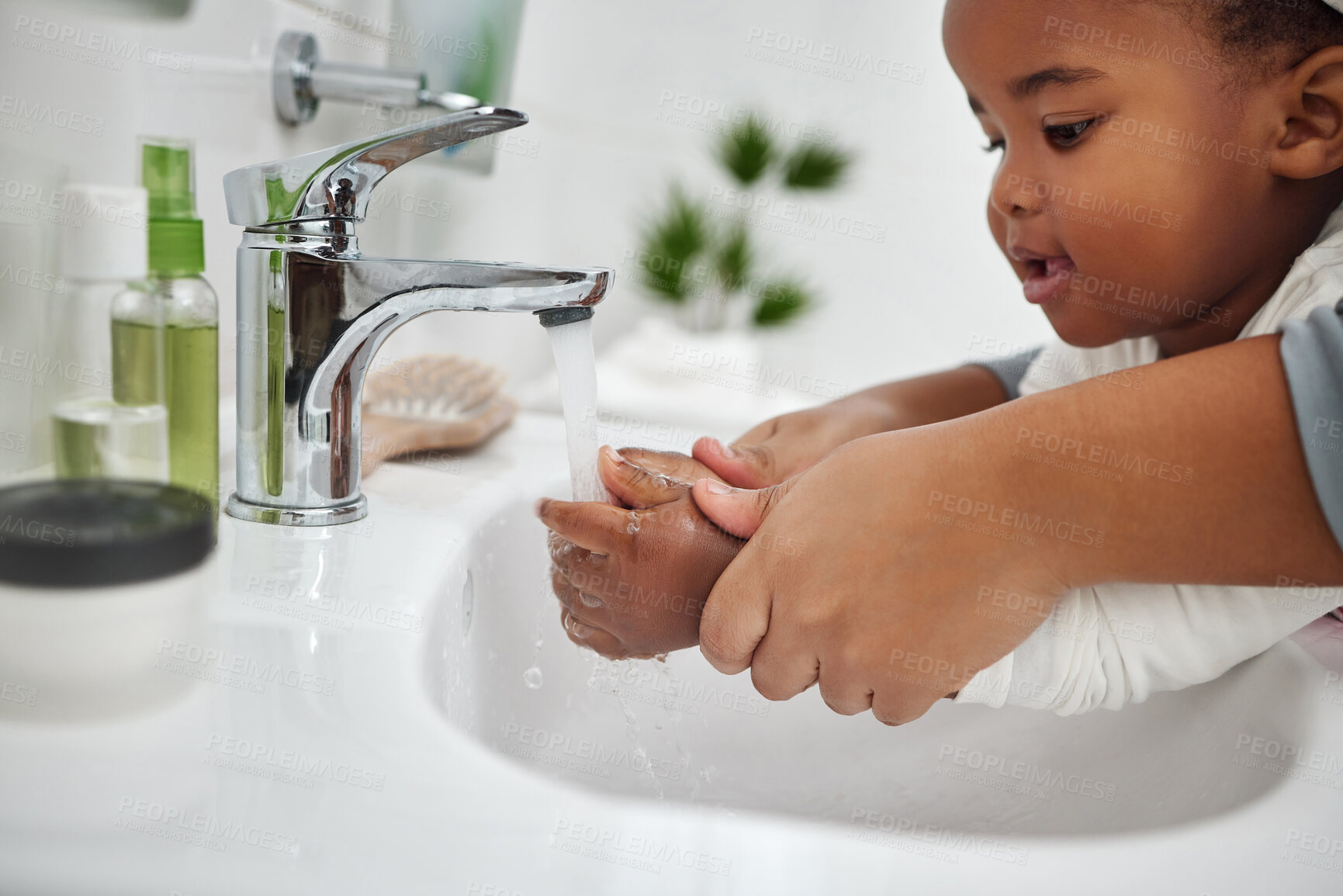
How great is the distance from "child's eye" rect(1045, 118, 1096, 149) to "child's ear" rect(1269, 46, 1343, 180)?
0.31 ft

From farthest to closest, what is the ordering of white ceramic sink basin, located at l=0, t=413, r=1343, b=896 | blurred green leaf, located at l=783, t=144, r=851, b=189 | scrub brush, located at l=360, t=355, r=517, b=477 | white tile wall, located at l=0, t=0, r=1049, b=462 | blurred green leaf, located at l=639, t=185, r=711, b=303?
blurred green leaf, located at l=783, t=144, r=851, b=189, blurred green leaf, located at l=639, t=185, r=711, b=303, white tile wall, located at l=0, t=0, r=1049, b=462, scrub brush, located at l=360, t=355, r=517, b=477, white ceramic sink basin, located at l=0, t=413, r=1343, b=896

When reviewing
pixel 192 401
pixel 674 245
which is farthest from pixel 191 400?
pixel 674 245

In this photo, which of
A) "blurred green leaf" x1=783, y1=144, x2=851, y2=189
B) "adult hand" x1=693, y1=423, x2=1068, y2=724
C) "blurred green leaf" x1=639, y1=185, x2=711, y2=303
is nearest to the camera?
"adult hand" x1=693, y1=423, x2=1068, y2=724

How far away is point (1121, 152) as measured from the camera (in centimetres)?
49

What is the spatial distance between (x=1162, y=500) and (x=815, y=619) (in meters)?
0.14

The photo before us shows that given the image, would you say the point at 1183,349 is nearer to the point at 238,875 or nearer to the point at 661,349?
the point at 238,875

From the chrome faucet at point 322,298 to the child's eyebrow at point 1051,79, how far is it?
26cm

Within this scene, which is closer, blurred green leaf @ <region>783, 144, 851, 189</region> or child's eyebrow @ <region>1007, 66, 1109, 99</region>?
child's eyebrow @ <region>1007, 66, 1109, 99</region>

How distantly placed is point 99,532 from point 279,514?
192 millimetres

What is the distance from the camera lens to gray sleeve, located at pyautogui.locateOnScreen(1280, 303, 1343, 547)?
0.33 meters

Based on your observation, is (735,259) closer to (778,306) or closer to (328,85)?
(778,306)

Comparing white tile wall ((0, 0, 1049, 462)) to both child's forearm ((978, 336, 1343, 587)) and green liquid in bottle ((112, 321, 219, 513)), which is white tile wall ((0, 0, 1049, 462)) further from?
child's forearm ((978, 336, 1343, 587))

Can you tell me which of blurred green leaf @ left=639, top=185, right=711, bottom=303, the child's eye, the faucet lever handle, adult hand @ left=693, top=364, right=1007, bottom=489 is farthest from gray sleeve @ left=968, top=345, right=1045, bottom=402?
blurred green leaf @ left=639, top=185, right=711, bottom=303

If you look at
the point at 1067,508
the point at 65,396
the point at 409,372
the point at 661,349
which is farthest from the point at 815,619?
the point at 661,349
